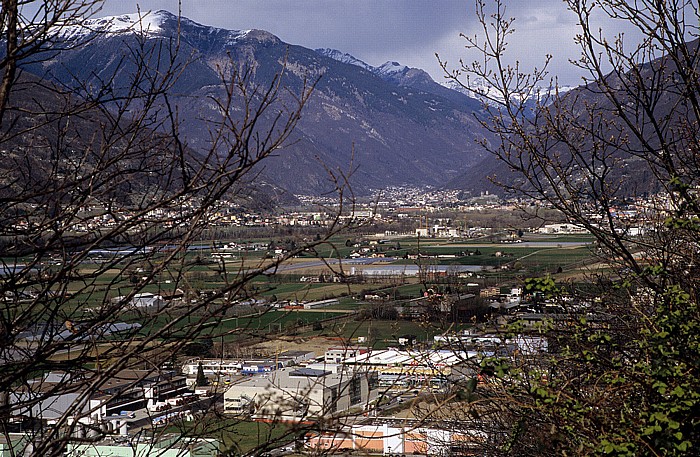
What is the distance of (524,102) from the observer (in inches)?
194

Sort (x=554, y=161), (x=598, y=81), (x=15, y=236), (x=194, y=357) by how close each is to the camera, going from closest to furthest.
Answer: (x=15, y=236) < (x=194, y=357) < (x=598, y=81) < (x=554, y=161)

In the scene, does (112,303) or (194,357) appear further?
(194,357)

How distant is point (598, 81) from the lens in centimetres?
422

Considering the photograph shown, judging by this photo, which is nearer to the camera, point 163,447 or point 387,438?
point 163,447

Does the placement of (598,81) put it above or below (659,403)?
above

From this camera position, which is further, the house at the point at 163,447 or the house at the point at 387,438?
the house at the point at 163,447

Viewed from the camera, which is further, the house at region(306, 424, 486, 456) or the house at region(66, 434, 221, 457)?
the house at region(66, 434, 221, 457)

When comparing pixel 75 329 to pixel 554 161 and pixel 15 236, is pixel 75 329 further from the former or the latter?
pixel 554 161

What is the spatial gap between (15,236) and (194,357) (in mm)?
831

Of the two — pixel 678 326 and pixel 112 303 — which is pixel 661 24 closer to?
pixel 678 326

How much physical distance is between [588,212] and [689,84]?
1.65 metres

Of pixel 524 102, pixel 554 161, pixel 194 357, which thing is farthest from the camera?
pixel 524 102

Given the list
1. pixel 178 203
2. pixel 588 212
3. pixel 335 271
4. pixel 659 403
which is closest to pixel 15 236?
pixel 178 203

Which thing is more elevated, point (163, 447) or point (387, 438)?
point (163, 447)
